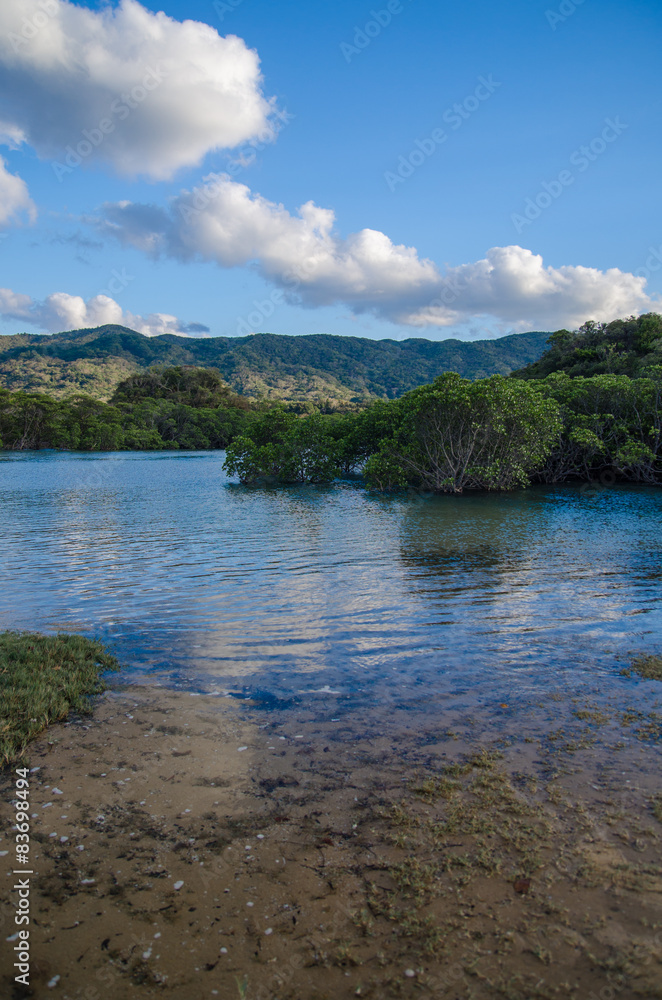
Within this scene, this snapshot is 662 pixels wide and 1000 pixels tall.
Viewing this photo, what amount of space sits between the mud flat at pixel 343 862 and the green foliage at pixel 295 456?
124 feet

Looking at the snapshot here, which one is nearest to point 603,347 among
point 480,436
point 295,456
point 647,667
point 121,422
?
point 480,436

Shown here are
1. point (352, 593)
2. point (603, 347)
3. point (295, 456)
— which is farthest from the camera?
point (603, 347)

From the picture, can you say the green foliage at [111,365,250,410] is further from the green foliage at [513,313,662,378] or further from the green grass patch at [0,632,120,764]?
the green grass patch at [0,632,120,764]

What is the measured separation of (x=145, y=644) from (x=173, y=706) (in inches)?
109

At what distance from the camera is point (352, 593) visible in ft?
42.9

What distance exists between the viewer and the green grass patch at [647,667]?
7.79 metres

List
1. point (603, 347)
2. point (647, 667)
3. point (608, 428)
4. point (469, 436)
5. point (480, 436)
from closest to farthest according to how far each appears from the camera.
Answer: point (647, 667), point (469, 436), point (480, 436), point (608, 428), point (603, 347)

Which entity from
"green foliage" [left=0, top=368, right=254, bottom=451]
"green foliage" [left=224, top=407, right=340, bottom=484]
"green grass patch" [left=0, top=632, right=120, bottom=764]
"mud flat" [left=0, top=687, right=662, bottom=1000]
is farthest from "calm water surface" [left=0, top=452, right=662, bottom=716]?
"green foliage" [left=0, top=368, right=254, bottom=451]

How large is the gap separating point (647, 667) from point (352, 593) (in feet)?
21.8

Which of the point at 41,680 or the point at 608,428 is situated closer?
the point at 41,680

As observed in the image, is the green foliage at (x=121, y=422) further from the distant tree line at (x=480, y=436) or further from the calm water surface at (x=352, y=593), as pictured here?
the calm water surface at (x=352, y=593)

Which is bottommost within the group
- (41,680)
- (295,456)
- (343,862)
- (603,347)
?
(343,862)

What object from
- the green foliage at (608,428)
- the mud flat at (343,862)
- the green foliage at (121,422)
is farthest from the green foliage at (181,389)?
the mud flat at (343,862)

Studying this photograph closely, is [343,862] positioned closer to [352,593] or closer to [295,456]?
[352,593]
